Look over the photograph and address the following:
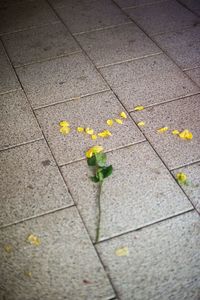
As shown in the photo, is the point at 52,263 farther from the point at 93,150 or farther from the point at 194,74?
the point at 194,74

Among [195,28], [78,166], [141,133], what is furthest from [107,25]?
[78,166]

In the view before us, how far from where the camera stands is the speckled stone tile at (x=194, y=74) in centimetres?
352

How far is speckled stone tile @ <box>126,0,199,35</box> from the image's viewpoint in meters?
4.32

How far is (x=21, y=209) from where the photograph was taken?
2.36 meters

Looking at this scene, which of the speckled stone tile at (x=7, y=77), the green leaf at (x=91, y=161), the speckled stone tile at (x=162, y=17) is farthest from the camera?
the speckled stone tile at (x=162, y=17)

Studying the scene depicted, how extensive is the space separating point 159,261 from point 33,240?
0.86 m

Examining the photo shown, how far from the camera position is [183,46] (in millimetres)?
3973

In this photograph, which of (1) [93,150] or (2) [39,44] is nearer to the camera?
(1) [93,150]

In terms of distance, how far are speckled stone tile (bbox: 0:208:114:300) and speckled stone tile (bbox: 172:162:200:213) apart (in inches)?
33.5

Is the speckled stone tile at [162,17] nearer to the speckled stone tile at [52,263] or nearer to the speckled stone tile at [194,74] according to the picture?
the speckled stone tile at [194,74]

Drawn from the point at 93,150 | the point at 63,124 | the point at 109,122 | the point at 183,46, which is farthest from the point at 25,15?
the point at 93,150

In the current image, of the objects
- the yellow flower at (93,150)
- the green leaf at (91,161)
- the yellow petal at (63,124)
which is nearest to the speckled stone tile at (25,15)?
the yellow petal at (63,124)

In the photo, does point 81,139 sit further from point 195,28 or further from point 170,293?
point 195,28

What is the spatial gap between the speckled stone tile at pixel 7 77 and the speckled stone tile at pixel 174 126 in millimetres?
A: 1397
